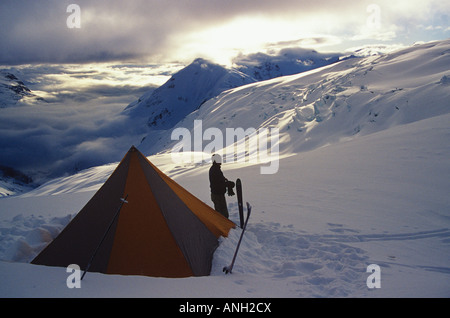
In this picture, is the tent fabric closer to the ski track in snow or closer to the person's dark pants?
the ski track in snow

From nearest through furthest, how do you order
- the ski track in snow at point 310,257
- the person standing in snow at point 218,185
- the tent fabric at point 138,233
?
the ski track in snow at point 310,257 → the tent fabric at point 138,233 → the person standing in snow at point 218,185

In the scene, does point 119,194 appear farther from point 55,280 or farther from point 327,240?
point 327,240

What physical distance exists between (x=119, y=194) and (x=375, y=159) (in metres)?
8.21

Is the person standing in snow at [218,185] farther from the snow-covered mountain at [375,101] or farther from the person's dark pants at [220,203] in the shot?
the snow-covered mountain at [375,101]

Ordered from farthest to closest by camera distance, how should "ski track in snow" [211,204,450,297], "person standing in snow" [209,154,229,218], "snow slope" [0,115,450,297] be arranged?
"person standing in snow" [209,154,229,218] < "ski track in snow" [211,204,450,297] < "snow slope" [0,115,450,297]

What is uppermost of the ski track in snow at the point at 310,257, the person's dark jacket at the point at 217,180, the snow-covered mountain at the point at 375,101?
the snow-covered mountain at the point at 375,101

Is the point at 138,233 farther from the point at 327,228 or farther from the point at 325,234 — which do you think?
the point at 327,228

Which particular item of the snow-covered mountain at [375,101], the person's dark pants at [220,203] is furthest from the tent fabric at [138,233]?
the snow-covered mountain at [375,101]

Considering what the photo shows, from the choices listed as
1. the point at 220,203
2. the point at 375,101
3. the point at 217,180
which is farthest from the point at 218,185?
the point at 375,101

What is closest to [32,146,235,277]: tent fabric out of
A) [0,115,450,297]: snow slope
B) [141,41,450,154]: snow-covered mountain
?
[0,115,450,297]: snow slope

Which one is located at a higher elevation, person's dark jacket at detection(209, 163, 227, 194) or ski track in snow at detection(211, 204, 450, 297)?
person's dark jacket at detection(209, 163, 227, 194)

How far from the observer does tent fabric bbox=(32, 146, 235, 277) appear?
15.7ft

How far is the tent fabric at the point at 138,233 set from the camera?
15.7ft
